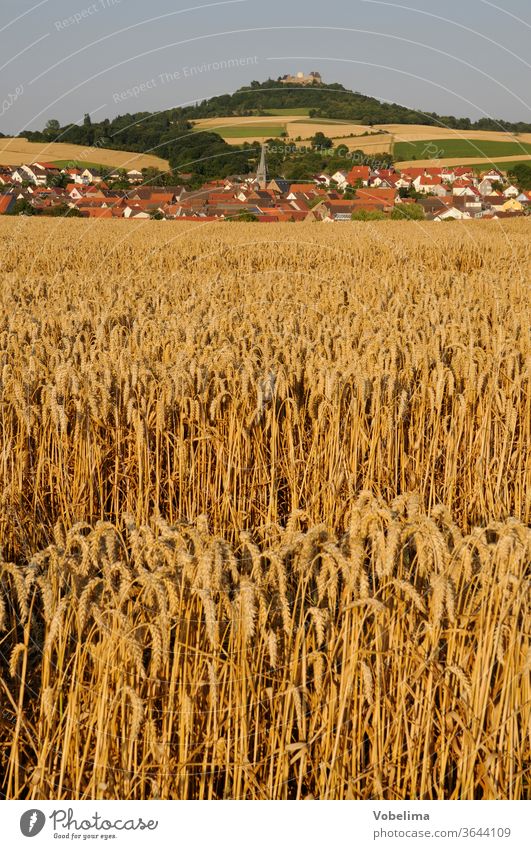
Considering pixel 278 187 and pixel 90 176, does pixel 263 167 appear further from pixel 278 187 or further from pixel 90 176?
pixel 90 176

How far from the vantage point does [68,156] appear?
174 ft

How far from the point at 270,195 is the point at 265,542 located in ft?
127

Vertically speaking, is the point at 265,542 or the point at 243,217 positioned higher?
the point at 243,217

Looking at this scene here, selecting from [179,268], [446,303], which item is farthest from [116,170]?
[446,303]

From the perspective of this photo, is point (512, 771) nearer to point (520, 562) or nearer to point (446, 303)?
point (520, 562)

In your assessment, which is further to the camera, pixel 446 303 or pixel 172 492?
pixel 446 303

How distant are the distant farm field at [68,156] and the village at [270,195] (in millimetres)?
891

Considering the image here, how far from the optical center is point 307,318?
6555mm

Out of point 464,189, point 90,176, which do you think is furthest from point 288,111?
point 464,189

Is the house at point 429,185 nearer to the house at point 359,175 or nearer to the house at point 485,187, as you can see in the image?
the house at point 485,187

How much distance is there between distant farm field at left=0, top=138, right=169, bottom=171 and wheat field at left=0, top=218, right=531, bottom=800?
44201mm

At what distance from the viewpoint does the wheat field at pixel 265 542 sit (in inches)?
87.2
